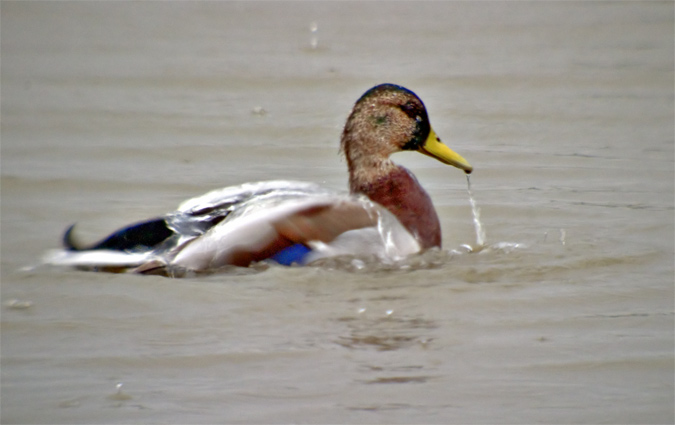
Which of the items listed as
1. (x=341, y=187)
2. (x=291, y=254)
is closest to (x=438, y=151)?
(x=291, y=254)

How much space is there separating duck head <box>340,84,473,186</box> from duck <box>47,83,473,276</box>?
0.13 m

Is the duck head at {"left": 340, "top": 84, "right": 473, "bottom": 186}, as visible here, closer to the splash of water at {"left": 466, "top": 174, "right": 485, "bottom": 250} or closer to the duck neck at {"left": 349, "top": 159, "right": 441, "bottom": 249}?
the duck neck at {"left": 349, "top": 159, "right": 441, "bottom": 249}

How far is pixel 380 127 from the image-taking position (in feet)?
18.1

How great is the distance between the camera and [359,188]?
5.45 m

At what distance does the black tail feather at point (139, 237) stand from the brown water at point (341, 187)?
15cm

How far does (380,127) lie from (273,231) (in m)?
0.90

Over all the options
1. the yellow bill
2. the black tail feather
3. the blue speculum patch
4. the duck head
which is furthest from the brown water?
the duck head

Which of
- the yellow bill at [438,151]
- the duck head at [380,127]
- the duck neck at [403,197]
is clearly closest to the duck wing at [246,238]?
the duck neck at [403,197]

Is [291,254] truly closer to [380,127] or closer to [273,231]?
[273,231]

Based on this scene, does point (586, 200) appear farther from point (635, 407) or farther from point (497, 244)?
point (635, 407)

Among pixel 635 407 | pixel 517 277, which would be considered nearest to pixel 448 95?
pixel 517 277

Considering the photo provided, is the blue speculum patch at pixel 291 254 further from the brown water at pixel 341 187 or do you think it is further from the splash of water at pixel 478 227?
the splash of water at pixel 478 227

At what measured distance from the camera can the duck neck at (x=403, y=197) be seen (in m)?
5.29

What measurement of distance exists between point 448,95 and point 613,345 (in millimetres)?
4556
